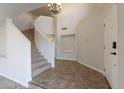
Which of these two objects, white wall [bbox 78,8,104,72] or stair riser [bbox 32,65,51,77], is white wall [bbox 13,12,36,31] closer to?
white wall [bbox 78,8,104,72]

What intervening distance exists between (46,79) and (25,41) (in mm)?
1389

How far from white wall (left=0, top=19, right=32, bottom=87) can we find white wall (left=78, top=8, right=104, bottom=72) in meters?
2.74

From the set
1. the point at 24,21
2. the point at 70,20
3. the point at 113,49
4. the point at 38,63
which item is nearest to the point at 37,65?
the point at 38,63

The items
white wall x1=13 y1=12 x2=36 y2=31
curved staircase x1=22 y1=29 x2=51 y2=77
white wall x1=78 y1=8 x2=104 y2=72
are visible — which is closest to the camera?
curved staircase x1=22 y1=29 x2=51 y2=77

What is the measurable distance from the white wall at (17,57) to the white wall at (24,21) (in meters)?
4.61

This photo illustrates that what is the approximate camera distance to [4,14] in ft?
15.2

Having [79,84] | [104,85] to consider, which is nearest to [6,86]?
[79,84]

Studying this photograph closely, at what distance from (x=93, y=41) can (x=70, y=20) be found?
123 inches

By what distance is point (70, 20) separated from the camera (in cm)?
902

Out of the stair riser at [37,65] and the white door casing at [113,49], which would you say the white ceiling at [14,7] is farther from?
the stair riser at [37,65]

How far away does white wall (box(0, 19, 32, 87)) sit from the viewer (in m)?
4.40

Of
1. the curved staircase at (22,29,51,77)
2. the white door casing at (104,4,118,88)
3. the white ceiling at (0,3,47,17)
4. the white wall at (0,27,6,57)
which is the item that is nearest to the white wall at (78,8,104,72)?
the white door casing at (104,4,118,88)

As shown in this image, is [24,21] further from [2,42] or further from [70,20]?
[2,42]

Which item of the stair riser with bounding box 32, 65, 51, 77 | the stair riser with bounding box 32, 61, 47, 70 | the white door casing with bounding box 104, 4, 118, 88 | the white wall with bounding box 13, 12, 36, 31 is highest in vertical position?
the white wall with bounding box 13, 12, 36, 31
